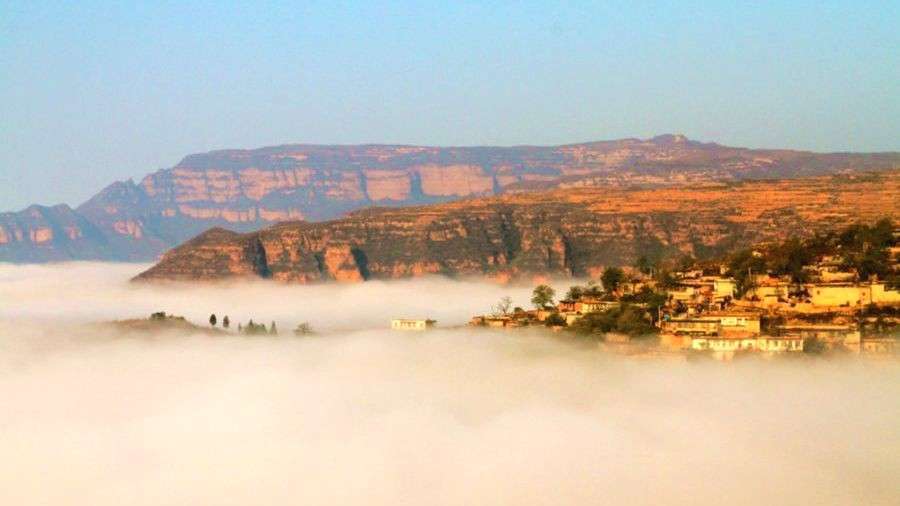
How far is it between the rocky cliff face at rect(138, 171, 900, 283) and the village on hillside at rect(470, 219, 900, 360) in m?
33.6

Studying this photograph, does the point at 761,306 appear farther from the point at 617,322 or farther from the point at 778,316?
the point at 617,322

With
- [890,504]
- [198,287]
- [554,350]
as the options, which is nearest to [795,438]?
[890,504]

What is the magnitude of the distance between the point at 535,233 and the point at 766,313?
71.4 meters

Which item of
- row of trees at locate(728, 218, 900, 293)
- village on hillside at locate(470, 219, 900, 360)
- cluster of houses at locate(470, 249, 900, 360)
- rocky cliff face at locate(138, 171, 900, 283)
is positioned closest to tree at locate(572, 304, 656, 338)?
village on hillside at locate(470, 219, 900, 360)

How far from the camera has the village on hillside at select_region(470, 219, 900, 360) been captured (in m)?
55.8

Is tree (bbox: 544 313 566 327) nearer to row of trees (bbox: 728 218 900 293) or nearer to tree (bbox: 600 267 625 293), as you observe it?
tree (bbox: 600 267 625 293)

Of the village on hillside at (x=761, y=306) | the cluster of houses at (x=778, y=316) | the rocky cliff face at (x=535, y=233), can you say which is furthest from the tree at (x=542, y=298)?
the rocky cliff face at (x=535, y=233)

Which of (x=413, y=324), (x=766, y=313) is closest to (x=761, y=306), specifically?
(x=766, y=313)

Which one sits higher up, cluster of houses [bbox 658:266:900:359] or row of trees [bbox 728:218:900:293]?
row of trees [bbox 728:218:900:293]

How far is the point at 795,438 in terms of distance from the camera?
48.0 m

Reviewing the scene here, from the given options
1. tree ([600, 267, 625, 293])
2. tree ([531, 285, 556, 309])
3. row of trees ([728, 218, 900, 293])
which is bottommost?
tree ([531, 285, 556, 309])

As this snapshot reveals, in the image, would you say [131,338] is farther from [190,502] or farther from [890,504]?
[890,504]

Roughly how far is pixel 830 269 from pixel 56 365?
107 feet

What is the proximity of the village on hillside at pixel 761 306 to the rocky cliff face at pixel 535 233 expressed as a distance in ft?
110
